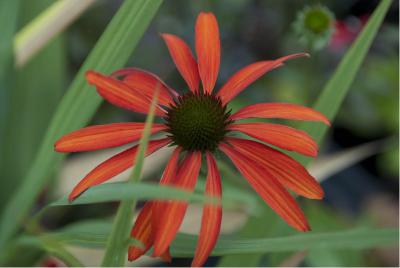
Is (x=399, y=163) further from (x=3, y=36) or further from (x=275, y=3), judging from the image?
(x=3, y=36)

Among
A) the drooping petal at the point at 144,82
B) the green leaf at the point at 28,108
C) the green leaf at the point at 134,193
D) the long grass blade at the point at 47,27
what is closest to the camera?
the green leaf at the point at 134,193

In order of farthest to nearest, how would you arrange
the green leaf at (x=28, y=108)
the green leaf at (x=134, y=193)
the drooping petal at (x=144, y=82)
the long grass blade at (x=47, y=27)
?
the green leaf at (x=28, y=108)
the long grass blade at (x=47, y=27)
the drooping petal at (x=144, y=82)
the green leaf at (x=134, y=193)

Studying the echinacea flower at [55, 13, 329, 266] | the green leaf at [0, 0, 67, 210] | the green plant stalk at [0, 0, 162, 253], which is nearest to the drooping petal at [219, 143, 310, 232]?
the echinacea flower at [55, 13, 329, 266]

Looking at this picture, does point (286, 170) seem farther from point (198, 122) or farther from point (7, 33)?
point (7, 33)

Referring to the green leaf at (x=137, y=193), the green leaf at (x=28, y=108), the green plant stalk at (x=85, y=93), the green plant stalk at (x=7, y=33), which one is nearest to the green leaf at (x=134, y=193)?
the green leaf at (x=137, y=193)

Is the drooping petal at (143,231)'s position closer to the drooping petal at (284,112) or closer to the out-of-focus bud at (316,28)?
the drooping petal at (284,112)

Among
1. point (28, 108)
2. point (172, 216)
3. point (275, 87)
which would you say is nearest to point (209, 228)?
point (172, 216)
